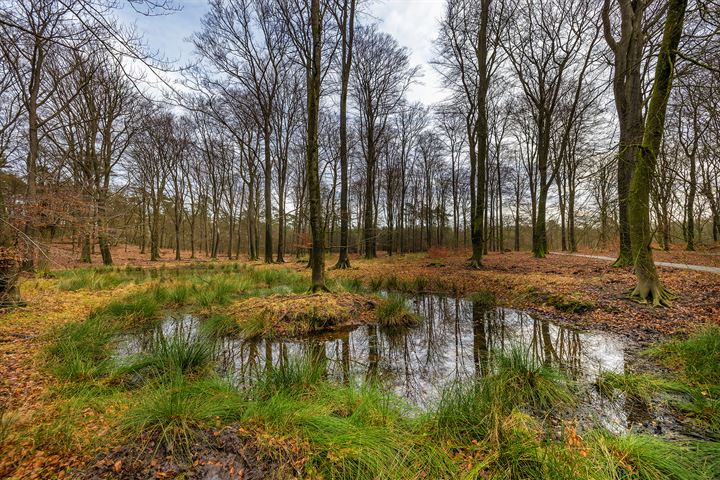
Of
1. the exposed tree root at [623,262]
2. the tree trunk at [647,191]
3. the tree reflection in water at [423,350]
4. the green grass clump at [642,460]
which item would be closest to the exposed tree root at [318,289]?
the tree reflection in water at [423,350]

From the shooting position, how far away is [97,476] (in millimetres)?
1683

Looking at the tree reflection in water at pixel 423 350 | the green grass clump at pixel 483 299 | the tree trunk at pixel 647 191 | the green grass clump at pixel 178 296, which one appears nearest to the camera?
the tree reflection in water at pixel 423 350

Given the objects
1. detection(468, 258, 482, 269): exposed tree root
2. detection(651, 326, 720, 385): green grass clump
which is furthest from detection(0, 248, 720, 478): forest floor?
detection(468, 258, 482, 269): exposed tree root

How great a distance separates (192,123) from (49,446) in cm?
2610

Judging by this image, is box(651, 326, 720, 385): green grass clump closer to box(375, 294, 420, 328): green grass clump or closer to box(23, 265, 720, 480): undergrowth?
box(23, 265, 720, 480): undergrowth

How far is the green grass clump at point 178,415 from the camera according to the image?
78.5 inches

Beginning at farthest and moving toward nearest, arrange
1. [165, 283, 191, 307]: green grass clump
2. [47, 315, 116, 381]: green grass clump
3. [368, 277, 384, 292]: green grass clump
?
[368, 277, 384, 292]: green grass clump → [165, 283, 191, 307]: green grass clump → [47, 315, 116, 381]: green grass clump

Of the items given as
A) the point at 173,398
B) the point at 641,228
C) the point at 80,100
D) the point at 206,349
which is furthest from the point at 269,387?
the point at 80,100

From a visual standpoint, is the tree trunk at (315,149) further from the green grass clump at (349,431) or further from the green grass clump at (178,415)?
the green grass clump at (178,415)

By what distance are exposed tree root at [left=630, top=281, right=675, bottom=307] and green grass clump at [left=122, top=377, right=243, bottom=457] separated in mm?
7626

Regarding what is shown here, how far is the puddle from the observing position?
10.6ft

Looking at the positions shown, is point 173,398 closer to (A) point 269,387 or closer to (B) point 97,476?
(B) point 97,476

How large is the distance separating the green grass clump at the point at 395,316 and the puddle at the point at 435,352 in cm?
25

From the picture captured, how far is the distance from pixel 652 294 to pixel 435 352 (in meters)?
4.93
